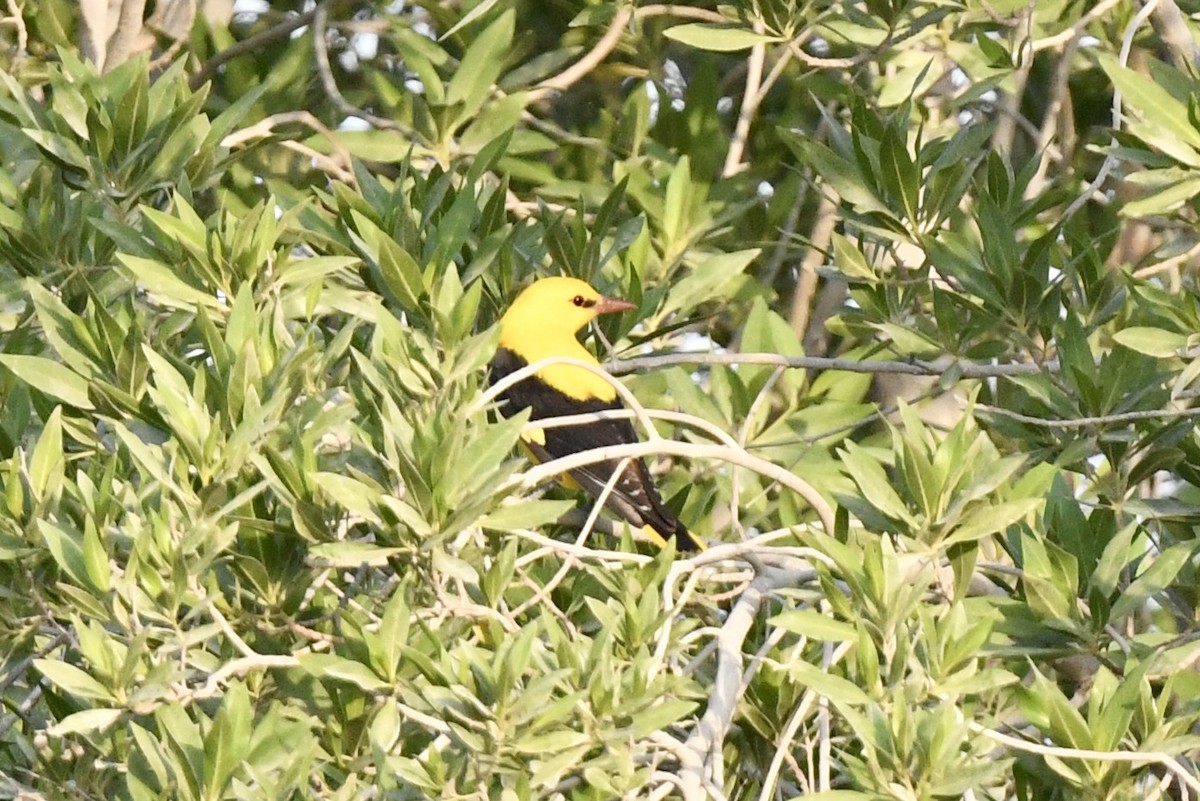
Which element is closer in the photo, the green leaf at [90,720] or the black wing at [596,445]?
the green leaf at [90,720]

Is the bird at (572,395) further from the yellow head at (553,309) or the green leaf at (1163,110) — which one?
the green leaf at (1163,110)

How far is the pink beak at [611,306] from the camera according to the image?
17.2 feet

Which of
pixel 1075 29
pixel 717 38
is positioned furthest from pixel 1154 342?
pixel 717 38

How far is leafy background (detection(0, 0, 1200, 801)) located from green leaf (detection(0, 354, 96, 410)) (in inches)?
0.4

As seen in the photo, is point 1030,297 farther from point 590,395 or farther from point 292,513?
point 590,395

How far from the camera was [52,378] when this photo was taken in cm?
397

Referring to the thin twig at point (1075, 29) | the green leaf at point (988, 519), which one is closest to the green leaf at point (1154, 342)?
the green leaf at point (988, 519)

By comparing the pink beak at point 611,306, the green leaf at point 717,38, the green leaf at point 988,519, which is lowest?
the pink beak at point 611,306

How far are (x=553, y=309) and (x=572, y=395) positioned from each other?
62 cm

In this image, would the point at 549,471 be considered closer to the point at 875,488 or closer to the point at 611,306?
the point at 875,488

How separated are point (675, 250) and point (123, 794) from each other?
2.42 m

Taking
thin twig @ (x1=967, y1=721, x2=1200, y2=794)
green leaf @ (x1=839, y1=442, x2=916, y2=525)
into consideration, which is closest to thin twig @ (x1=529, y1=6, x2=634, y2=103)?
green leaf @ (x1=839, y1=442, x2=916, y2=525)

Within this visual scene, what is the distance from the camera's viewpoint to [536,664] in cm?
337

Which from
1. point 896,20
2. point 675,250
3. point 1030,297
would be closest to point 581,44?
point 675,250
